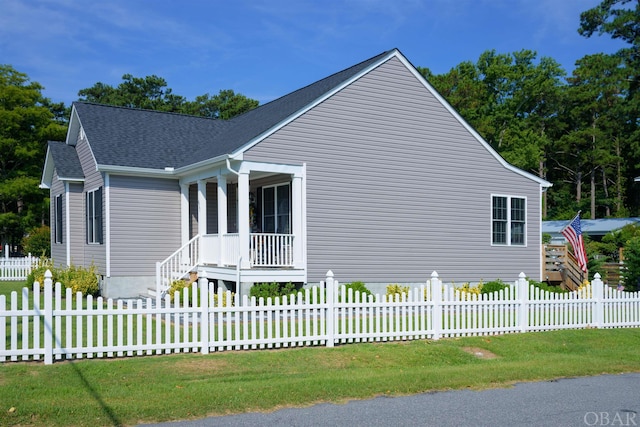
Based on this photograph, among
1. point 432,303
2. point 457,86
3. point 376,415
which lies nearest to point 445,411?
point 376,415

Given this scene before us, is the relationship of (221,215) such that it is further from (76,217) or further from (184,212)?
(76,217)

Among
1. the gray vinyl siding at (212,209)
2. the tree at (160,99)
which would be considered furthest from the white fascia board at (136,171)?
the tree at (160,99)

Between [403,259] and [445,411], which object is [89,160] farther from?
[445,411]

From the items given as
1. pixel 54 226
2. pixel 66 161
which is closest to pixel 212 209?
pixel 66 161

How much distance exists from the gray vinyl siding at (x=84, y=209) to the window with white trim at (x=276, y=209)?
487 centimetres

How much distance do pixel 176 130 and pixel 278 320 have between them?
13585 mm

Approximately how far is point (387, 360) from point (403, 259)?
8.90m

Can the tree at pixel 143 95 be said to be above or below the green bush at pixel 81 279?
above

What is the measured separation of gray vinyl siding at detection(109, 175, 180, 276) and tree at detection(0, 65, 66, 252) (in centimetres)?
1983

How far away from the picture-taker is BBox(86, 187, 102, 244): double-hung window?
789 inches

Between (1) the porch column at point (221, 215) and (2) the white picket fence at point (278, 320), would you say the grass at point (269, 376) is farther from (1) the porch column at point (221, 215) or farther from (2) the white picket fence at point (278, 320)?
(1) the porch column at point (221, 215)

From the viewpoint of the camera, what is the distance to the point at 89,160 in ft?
69.5

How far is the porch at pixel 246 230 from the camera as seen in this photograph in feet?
55.7

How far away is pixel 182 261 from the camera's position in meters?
19.6
